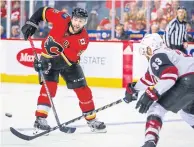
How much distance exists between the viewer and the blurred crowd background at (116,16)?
8883mm

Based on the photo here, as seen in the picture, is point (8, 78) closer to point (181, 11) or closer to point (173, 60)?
point (181, 11)

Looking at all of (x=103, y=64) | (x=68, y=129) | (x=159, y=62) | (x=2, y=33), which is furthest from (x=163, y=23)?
(x=159, y=62)

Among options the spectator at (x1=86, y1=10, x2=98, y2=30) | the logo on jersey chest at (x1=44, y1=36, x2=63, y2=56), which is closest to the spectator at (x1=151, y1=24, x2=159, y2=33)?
the spectator at (x1=86, y1=10, x2=98, y2=30)

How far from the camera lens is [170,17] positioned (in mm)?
8898

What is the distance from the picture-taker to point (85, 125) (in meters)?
5.63

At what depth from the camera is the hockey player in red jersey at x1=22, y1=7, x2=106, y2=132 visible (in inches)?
A: 198

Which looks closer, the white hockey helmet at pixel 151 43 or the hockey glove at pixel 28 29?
the white hockey helmet at pixel 151 43

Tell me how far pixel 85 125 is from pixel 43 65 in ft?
2.64

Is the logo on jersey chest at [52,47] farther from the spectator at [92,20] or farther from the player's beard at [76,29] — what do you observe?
the spectator at [92,20]

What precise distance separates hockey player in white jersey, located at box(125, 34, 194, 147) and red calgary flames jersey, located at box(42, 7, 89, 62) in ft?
3.28

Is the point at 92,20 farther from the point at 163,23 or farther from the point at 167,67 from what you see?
the point at 167,67

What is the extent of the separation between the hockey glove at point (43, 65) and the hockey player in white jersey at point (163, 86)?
1.15 m

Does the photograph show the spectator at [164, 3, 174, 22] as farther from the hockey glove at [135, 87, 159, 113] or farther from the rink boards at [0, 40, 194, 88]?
the hockey glove at [135, 87, 159, 113]

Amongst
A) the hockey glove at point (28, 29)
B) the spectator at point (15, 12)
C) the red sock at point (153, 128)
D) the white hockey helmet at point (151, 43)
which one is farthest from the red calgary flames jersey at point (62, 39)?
the spectator at point (15, 12)
